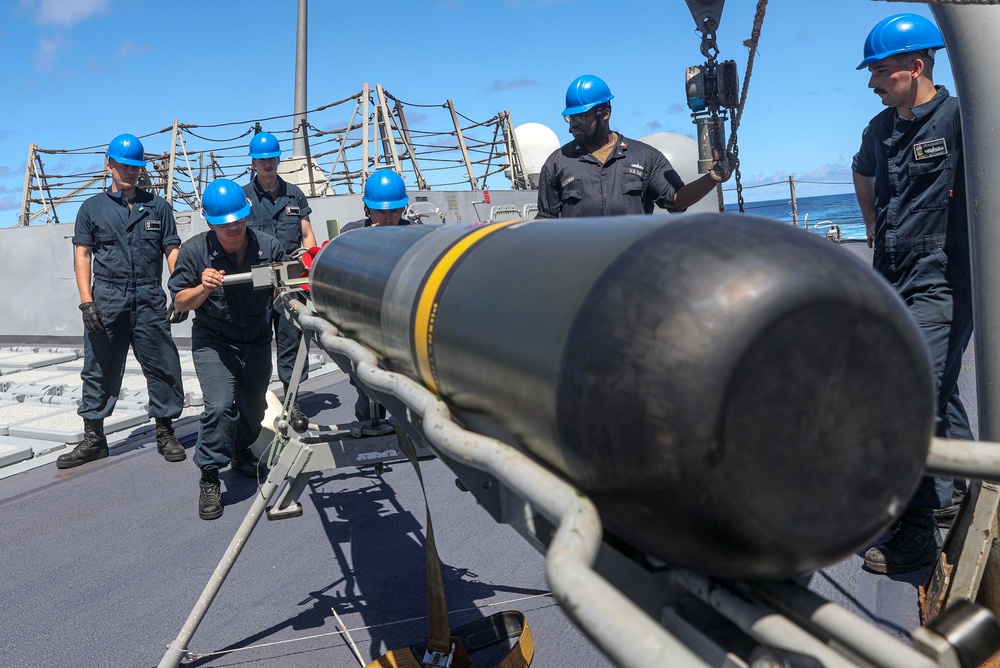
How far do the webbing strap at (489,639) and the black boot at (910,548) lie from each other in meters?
1.30

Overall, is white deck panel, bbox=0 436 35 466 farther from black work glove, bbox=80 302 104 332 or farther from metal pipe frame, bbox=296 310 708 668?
metal pipe frame, bbox=296 310 708 668

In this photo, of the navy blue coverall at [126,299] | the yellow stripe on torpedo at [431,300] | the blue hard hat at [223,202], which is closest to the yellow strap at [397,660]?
the yellow stripe on torpedo at [431,300]

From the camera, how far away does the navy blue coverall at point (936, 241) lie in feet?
9.25

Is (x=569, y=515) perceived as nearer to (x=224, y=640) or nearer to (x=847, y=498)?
(x=847, y=498)

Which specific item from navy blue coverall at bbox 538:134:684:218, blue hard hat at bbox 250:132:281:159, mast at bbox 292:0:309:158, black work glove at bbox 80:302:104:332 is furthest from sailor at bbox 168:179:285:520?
mast at bbox 292:0:309:158

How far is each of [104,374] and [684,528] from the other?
503 centimetres

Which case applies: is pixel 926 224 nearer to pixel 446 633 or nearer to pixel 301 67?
pixel 446 633

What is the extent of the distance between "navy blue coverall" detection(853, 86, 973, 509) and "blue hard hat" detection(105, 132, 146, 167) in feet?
14.0

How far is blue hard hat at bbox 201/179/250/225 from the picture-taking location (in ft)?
12.6

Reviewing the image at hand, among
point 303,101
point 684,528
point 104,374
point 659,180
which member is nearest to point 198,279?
point 104,374

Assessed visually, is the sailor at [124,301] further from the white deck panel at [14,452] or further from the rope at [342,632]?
the rope at [342,632]

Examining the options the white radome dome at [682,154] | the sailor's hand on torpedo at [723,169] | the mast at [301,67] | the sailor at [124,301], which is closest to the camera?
the sailor's hand on torpedo at [723,169]

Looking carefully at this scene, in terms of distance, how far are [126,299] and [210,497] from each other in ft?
5.68

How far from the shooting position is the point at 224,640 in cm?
284
